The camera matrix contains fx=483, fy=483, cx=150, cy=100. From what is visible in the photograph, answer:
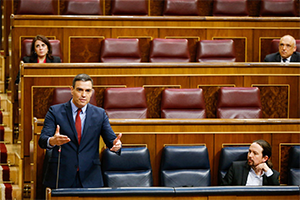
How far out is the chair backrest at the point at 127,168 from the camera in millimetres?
797

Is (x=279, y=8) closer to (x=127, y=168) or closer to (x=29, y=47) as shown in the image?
(x=29, y=47)

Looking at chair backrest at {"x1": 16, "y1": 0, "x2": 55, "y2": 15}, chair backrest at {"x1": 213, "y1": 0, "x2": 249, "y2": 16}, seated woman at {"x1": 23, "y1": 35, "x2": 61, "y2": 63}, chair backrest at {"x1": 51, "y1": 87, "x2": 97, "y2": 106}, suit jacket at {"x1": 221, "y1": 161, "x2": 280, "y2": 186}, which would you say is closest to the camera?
suit jacket at {"x1": 221, "y1": 161, "x2": 280, "y2": 186}

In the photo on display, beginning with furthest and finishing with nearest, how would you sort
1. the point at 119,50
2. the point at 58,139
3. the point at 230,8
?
the point at 230,8 < the point at 119,50 < the point at 58,139

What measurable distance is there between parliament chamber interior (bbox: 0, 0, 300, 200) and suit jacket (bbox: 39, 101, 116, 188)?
0.08m

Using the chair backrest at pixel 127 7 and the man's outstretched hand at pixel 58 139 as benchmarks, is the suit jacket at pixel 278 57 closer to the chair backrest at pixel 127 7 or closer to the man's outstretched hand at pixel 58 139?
the chair backrest at pixel 127 7

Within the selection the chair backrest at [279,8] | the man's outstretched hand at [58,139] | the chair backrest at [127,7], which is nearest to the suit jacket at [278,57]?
A: the chair backrest at [279,8]

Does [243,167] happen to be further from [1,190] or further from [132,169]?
[1,190]

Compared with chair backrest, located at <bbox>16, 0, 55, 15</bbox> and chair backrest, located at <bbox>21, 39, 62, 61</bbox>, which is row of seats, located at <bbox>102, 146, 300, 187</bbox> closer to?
chair backrest, located at <bbox>21, 39, 62, 61</bbox>

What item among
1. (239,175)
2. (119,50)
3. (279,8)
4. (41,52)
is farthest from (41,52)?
(279,8)

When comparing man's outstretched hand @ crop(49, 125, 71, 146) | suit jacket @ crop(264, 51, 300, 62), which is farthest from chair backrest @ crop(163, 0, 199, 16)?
man's outstretched hand @ crop(49, 125, 71, 146)

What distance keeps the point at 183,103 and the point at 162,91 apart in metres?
0.06

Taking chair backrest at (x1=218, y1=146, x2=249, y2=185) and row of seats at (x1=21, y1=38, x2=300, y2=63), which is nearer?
chair backrest at (x1=218, y1=146, x2=249, y2=185)

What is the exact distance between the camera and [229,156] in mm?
830

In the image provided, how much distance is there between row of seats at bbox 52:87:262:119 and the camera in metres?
0.98
